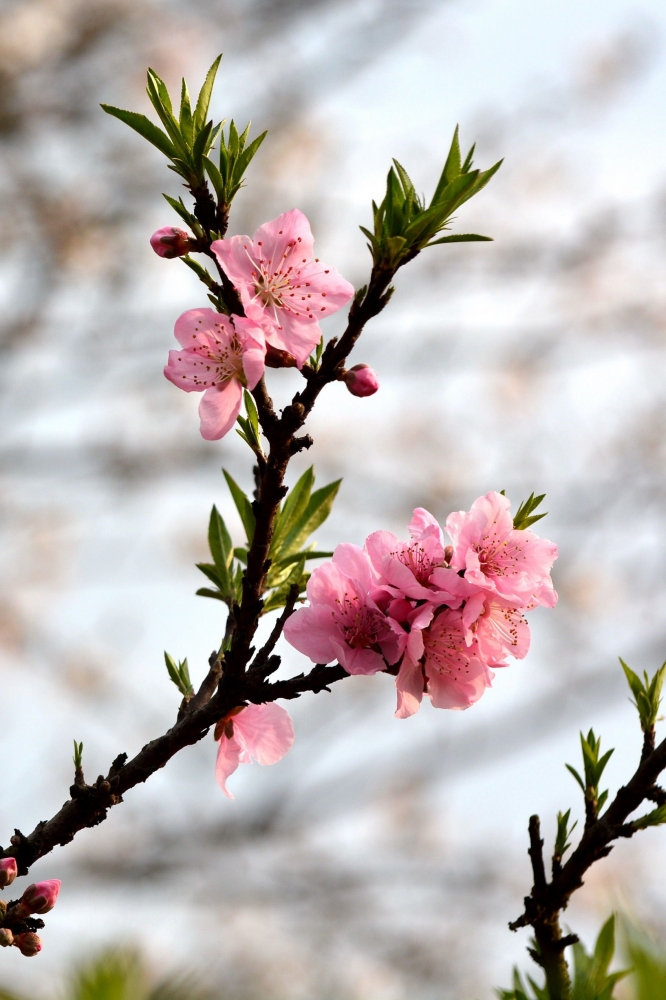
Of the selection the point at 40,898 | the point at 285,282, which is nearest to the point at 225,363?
the point at 285,282

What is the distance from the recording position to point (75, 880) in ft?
27.5

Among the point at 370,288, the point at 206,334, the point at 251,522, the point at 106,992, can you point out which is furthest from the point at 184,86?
the point at 106,992

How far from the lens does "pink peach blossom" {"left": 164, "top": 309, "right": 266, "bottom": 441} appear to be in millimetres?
1308

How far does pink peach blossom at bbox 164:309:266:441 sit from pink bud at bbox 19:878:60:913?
644 millimetres

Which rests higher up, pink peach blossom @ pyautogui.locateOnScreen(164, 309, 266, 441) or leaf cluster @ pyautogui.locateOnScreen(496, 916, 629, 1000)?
pink peach blossom @ pyautogui.locateOnScreen(164, 309, 266, 441)

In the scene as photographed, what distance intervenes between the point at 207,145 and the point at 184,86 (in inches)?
9.8

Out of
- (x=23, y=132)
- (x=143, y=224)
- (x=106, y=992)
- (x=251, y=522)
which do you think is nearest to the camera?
(x=106, y=992)

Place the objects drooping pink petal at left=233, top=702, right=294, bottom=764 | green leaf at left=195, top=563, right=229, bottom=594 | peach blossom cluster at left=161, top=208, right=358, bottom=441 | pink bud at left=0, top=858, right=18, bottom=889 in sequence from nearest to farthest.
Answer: pink bud at left=0, top=858, right=18, bottom=889
peach blossom cluster at left=161, top=208, right=358, bottom=441
drooping pink petal at left=233, top=702, right=294, bottom=764
green leaf at left=195, top=563, right=229, bottom=594

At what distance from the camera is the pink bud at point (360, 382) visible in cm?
131

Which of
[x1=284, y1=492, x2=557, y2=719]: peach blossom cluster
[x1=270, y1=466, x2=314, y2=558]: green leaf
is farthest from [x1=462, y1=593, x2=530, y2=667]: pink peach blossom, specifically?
Answer: [x1=270, y1=466, x2=314, y2=558]: green leaf

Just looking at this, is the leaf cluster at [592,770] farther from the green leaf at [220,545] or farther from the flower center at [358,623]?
the green leaf at [220,545]

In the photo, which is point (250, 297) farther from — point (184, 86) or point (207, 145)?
point (184, 86)

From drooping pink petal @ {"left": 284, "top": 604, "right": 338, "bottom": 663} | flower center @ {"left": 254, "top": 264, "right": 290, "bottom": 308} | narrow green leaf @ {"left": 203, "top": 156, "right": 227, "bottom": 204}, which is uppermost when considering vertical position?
narrow green leaf @ {"left": 203, "top": 156, "right": 227, "bottom": 204}

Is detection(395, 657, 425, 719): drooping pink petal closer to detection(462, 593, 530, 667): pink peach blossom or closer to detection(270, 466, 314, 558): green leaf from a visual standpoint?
detection(462, 593, 530, 667): pink peach blossom
